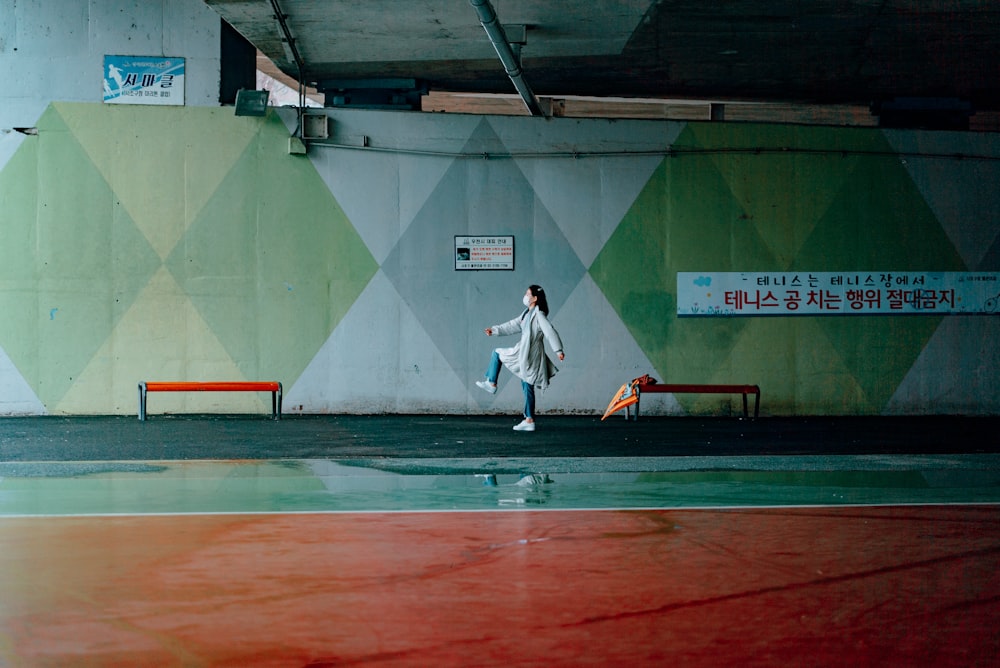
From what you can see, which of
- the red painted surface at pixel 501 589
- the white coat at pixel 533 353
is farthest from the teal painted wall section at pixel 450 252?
the red painted surface at pixel 501 589

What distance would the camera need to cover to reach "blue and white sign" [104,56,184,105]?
1683cm

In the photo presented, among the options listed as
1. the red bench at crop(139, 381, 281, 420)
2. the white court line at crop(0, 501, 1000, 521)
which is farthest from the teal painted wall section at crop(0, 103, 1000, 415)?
the white court line at crop(0, 501, 1000, 521)

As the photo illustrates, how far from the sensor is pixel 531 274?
57.6 ft

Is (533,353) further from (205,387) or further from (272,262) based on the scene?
(272,262)

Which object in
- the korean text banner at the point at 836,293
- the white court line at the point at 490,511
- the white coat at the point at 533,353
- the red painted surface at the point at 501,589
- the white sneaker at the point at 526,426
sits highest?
the korean text banner at the point at 836,293

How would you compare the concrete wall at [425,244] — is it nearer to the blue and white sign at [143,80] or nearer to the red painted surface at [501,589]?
the blue and white sign at [143,80]

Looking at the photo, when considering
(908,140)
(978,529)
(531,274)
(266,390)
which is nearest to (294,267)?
(266,390)

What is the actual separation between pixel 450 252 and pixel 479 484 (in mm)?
8678

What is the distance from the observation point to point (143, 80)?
665 inches

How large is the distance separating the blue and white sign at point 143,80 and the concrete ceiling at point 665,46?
166 cm

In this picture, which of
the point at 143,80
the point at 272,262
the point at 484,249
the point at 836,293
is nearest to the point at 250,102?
the point at 143,80

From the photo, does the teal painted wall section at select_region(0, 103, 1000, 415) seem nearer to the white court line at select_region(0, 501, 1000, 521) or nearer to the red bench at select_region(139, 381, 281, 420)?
the red bench at select_region(139, 381, 281, 420)

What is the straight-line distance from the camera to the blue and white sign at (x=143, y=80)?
663 inches

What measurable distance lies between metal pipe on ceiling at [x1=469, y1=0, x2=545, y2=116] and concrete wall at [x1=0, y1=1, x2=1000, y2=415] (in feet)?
2.64
